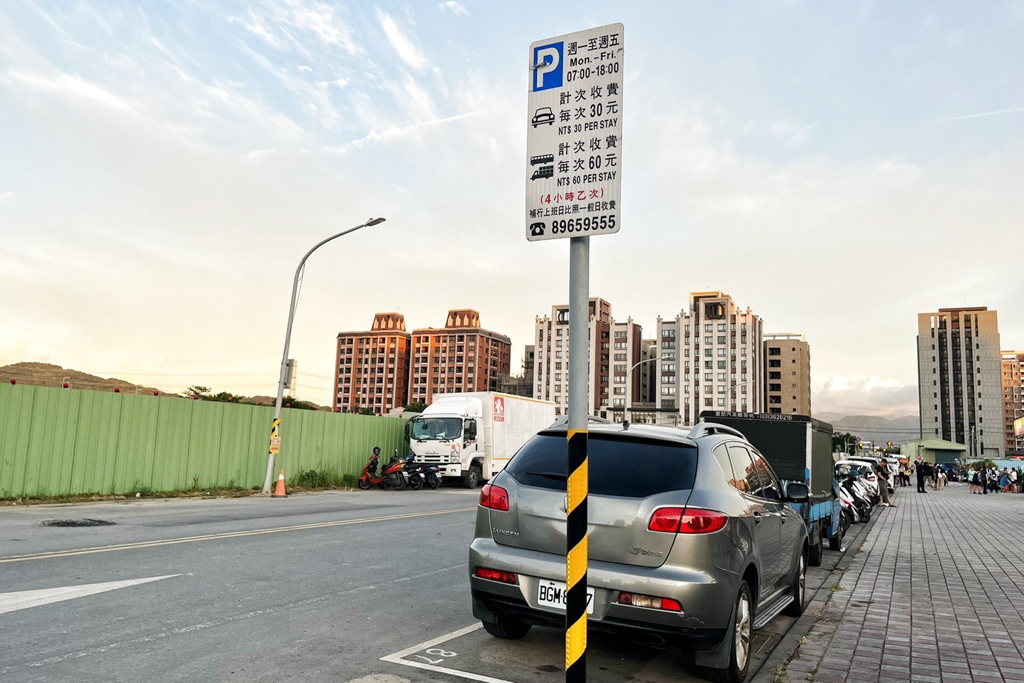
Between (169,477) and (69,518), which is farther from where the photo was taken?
(169,477)

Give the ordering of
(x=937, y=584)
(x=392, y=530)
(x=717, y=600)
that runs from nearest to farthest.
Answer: (x=717, y=600) < (x=937, y=584) < (x=392, y=530)

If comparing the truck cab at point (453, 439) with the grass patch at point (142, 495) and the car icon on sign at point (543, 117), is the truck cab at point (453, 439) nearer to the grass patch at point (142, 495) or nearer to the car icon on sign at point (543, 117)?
the grass patch at point (142, 495)

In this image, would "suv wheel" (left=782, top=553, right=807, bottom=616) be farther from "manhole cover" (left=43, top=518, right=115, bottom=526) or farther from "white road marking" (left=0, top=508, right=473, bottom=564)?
"manhole cover" (left=43, top=518, right=115, bottom=526)

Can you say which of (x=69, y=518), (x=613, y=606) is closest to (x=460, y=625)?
(x=613, y=606)

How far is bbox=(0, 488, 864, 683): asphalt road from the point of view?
198 inches

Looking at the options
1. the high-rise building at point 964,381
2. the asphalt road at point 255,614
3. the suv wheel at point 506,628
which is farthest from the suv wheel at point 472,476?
the high-rise building at point 964,381

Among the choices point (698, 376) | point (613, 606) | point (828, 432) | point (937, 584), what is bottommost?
point (937, 584)

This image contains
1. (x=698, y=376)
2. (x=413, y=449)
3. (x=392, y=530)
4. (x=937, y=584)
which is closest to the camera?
(x=937, y=584)

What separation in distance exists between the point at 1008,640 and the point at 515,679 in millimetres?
4755

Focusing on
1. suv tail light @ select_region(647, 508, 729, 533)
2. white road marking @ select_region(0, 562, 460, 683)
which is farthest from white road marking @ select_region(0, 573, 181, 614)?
suv tail light @ select_region(647, 508, 729, 533)

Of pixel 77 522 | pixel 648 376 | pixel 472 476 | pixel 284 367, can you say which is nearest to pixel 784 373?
pixel 648 376

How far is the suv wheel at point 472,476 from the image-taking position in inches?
1115

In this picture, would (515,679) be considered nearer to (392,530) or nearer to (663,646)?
(663,646)

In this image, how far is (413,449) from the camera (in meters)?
29.4
